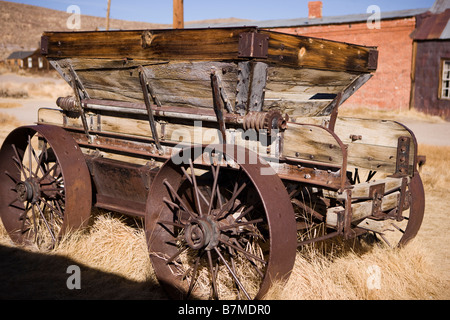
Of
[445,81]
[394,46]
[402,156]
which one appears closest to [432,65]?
[445,81]

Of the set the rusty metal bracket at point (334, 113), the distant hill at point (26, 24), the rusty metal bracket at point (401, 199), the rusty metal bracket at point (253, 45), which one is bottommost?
the rusty metal bracket at point (401, 199)

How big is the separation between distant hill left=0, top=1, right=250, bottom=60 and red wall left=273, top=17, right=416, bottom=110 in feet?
132

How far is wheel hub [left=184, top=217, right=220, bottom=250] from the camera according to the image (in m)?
3.25

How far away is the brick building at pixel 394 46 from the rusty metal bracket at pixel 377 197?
47.4 ft

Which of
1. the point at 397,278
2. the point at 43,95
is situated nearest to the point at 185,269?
the point at 397,278

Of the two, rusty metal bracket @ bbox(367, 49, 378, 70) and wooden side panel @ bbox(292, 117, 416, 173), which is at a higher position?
rusty metal bracket @ bbox(367, 49, 378, 70)

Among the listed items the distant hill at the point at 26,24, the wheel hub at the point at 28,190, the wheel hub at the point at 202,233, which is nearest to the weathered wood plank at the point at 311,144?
the wheel hub at the point at 202,233

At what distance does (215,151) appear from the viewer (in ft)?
10.7

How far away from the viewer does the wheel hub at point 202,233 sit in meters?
3.25

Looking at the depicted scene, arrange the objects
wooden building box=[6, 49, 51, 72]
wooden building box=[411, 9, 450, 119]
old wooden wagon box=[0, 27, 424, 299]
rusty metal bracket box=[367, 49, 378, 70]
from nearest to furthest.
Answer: old wooden wagon box=[0, 27, 424, 299] → rusty metal bracket box=[367, 49, 378, 70] → wooden building box=[411, 9, 450, 119] → wooden building box=[6, 49, 51, 72]

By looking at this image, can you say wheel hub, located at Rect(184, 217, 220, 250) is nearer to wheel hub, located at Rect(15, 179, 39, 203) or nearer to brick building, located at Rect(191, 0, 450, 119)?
wheel hub, located at Rect(15, 179, 39, 203)

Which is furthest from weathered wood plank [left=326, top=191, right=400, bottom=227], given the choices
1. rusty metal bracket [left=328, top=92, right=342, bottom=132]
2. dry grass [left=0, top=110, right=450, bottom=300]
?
rusty metal bracket [left=328, top=92, right=342, bottom=132]

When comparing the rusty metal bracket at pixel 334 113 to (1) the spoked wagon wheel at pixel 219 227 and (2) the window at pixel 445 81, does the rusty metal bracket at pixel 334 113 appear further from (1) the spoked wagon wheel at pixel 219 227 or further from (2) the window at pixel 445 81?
(2) the window at pixel 445 81

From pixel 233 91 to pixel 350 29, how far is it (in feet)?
57.2
